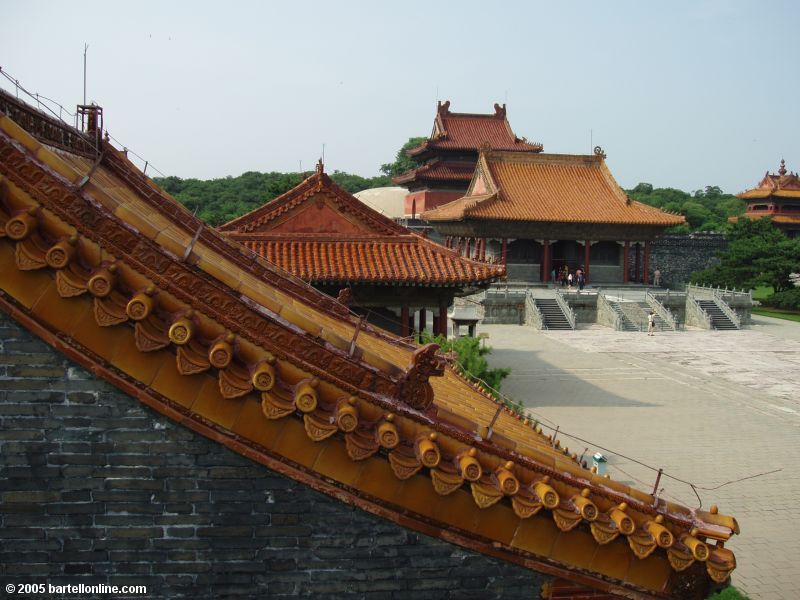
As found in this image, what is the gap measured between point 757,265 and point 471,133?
21.5 metres

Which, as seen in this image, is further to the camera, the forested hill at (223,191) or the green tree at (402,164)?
the green tree at (402,164)

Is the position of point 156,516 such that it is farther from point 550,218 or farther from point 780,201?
point 780,201

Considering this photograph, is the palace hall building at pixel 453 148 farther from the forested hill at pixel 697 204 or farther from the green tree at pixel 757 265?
the forested hill at pixel 697 204

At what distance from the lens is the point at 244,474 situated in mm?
3350

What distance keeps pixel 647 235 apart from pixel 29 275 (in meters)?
39.9

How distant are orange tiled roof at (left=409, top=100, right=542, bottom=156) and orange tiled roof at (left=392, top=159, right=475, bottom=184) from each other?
52.7 inches

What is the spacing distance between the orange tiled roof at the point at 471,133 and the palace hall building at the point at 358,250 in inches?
1405

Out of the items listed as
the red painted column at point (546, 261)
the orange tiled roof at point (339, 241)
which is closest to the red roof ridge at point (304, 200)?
the orange tiled roof at point (339, 241)

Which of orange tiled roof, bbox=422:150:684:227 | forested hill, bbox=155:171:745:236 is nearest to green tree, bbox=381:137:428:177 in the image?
forested hill, bbox=155:171:745:236

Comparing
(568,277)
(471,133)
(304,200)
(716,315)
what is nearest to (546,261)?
(568,277)

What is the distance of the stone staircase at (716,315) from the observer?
34938 mm

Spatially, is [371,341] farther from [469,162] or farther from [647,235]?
[469,162]

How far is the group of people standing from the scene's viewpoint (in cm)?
3847

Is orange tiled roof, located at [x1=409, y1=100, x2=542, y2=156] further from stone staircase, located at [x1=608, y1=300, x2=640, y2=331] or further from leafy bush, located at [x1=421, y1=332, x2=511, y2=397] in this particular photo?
leafy bush, located at [x1=421, y1=332, x2=511, y2=397]
